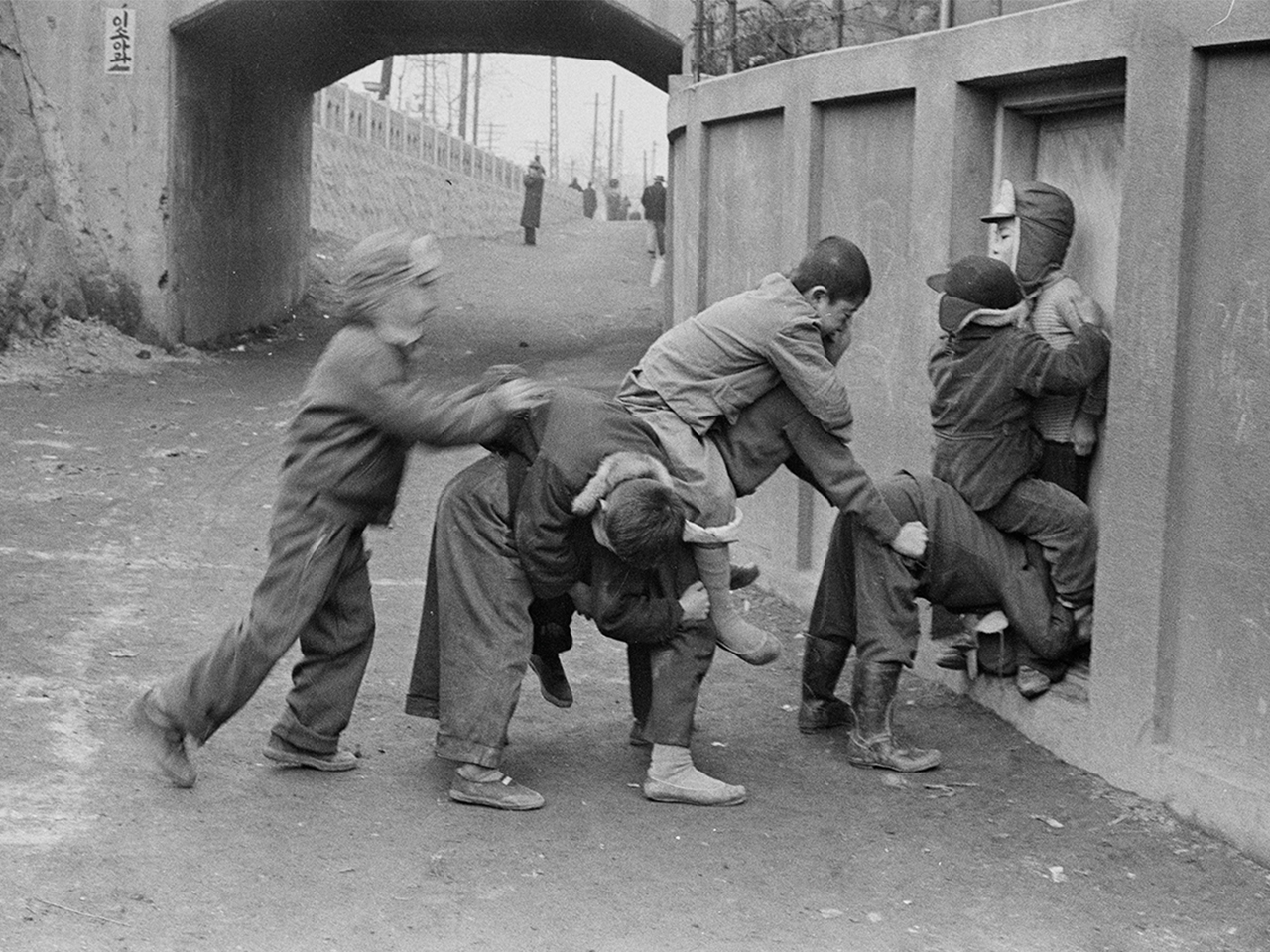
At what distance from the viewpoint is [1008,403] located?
554 cm

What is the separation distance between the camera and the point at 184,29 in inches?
597

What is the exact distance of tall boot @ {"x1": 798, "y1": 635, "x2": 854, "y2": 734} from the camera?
228 inches

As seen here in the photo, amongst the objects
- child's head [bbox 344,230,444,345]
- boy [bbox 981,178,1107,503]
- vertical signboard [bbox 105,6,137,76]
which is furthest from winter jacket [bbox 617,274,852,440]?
vertical signboard [bbox 105,6,137,76]

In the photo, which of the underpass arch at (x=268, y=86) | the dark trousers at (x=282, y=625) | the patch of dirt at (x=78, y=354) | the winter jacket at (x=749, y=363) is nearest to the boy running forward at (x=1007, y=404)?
the winter jacket at (x=749, y=363)

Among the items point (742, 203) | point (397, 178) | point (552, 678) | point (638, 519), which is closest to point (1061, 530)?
point (638, 519)

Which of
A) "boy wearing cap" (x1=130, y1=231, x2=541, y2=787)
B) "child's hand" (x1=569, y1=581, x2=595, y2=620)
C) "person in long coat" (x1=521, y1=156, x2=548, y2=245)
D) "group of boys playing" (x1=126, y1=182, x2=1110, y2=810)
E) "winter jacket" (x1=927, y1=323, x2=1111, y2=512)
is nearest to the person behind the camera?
"boy wearing cap" (x1=130, y1=231, x2=541, y2=787)

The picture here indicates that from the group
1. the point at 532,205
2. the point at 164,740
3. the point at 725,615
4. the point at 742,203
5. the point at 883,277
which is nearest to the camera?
the point at 164,740

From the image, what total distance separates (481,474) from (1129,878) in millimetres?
2198

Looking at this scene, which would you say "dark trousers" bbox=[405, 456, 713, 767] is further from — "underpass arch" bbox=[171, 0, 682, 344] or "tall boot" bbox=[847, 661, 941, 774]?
"underpass arch" bbox=[171, 0, 682, 344]

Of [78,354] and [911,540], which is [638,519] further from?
[78,354]

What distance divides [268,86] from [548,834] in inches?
604

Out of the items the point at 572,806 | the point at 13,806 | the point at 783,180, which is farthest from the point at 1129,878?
the point at 783,180

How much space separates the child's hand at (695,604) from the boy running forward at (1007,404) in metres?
1.14

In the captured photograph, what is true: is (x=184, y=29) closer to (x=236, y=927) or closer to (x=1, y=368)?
(x=1, y=368)
